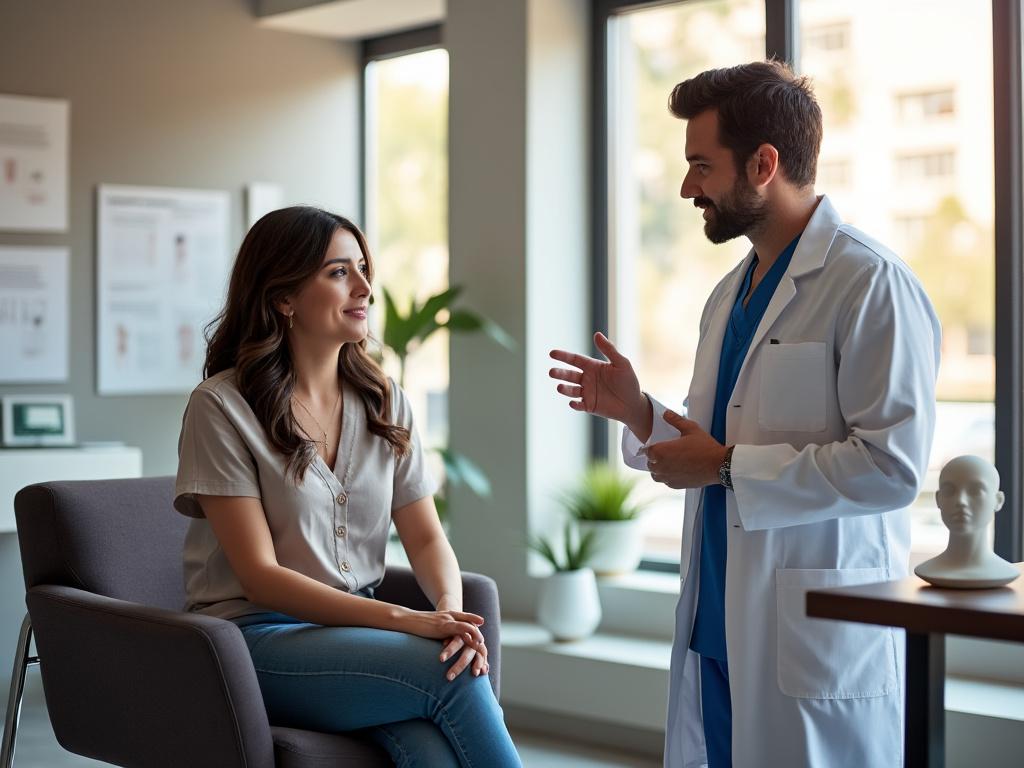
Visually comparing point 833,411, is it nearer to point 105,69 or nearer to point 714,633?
point 714,633

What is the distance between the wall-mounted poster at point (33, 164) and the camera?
4281 millimetres

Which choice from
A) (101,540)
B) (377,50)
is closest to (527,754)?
(101,540)

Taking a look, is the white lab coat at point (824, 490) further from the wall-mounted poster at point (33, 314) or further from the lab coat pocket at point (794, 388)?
the wall-mounted poster at point (33, 314)

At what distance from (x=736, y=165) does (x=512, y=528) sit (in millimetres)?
2235

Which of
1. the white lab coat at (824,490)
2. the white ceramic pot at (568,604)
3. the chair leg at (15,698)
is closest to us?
the white lab coat at (824,490)

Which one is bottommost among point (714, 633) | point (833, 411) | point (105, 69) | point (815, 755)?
point (815, 755)

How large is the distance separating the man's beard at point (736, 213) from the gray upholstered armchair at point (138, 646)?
2.91 ft

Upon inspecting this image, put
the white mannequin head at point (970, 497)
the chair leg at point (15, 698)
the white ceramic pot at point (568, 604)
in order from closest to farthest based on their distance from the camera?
1. the white mannequin head at point (970, 497)
2. the chair leg at point (15, 698)
3. the white ceramic pot at point (568, 604)

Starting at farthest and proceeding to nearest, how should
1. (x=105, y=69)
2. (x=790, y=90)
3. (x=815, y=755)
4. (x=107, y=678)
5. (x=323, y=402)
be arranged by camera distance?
(x=105, y=69) < (x=323, y=402) < (x=107, y=678) < (x=790, y=90) < (x=815, y=755)

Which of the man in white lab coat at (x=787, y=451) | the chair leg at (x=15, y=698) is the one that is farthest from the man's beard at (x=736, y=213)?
the chair leg at (x=15, y=698)

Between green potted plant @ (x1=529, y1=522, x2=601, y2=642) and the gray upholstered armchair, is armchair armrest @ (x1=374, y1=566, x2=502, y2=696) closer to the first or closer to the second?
the gray upholstered armchair

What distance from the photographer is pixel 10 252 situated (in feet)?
14.1

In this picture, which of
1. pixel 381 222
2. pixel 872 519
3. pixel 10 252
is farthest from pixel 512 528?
pixel 872 519

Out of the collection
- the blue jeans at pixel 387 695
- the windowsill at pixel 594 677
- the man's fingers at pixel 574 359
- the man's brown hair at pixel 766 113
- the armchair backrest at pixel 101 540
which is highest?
the man's brown hair at pixel 766 113
